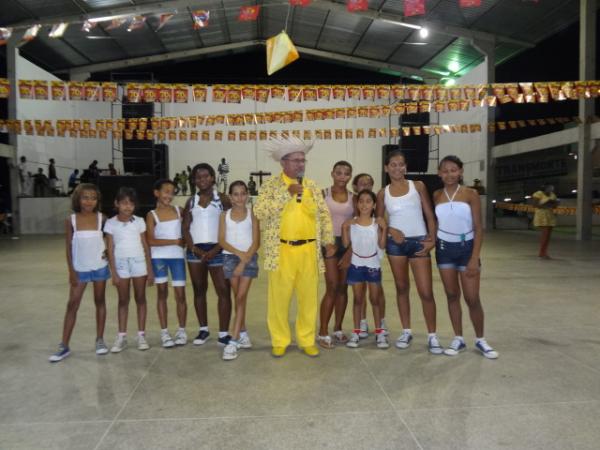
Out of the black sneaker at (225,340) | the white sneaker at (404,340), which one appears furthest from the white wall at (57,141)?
the white sneaker at (404,340)

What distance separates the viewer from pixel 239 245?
3.28 metres

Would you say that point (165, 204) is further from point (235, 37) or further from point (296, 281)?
point (235, 37)

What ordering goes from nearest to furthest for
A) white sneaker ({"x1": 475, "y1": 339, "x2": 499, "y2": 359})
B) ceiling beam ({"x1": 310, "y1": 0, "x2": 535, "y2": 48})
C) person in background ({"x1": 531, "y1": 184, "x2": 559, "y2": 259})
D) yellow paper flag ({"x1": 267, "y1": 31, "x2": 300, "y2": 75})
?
white sneaker ({"x1": 475, "y1": 339, "x2": 499, "y2": 359})
yellow paper flag ({"x1": 267, "y1": 31, "x2": 300, "y2": 75})
person in background ({"x1": 531, "y1": 184, "x2": 559, "y2": 259})
ceiling beam ({"x1": 310, "y1": 0, "x2": 535, "y2": 48})

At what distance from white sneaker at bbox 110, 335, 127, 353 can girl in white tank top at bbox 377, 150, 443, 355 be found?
1880mm

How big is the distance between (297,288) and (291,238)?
344 millimetres

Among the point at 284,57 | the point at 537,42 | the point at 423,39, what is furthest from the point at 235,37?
the point at 284,57

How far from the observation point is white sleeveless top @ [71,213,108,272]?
3205mm

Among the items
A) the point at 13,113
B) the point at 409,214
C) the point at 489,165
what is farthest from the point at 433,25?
the point at 409,214

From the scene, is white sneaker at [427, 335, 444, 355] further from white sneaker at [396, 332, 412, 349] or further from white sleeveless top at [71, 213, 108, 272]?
white sleeveless top at [71, 213, 108, 272]

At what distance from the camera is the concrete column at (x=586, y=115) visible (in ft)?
38.6

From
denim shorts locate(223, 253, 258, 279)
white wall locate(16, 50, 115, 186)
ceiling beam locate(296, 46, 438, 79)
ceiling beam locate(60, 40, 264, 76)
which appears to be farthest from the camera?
ceiling beam locate(296, 46, 438, 79)

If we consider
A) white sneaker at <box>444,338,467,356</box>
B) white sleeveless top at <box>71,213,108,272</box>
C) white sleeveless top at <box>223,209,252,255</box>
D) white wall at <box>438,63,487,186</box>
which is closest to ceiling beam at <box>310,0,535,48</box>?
white wall at <box>438,63,487,186</box>

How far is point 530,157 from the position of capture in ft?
60.2

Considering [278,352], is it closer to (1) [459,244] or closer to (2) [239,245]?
(2) [239,245]
